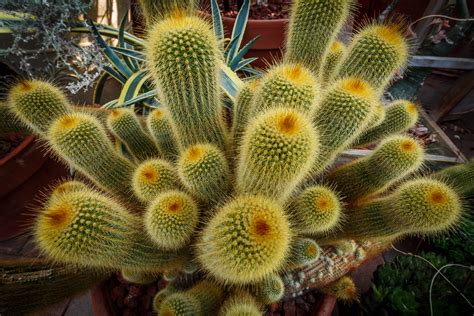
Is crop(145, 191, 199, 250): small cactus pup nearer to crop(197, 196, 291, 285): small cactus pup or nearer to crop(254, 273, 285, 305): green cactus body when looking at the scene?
crop(197, 196, 291, 285): small cactus pup

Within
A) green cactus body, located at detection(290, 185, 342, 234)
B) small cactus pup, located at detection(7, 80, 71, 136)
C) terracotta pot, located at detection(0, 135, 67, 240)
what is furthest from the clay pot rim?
green cactus body, located at detection(290, 185, 342, 234)

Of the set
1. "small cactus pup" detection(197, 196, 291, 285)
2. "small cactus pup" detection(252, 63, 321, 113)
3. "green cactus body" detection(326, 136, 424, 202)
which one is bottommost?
"green cactus body" detection(326, 136, 424, 202)

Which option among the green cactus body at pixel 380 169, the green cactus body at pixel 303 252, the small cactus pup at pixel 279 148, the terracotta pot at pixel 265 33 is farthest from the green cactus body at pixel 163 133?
the terracotta pot at pixel 265 33

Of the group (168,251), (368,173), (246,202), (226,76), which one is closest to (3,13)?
(226,76)

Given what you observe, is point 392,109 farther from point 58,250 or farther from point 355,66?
point 58,250

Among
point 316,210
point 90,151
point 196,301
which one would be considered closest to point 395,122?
point 316,210

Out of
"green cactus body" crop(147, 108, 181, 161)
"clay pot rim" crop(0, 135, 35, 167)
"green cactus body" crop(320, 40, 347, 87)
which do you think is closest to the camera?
"green cactus body" crop(147, 108, 181, 161)

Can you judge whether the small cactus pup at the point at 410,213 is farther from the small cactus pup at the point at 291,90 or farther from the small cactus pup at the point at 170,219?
the small cactus pup at the point at 170,219
